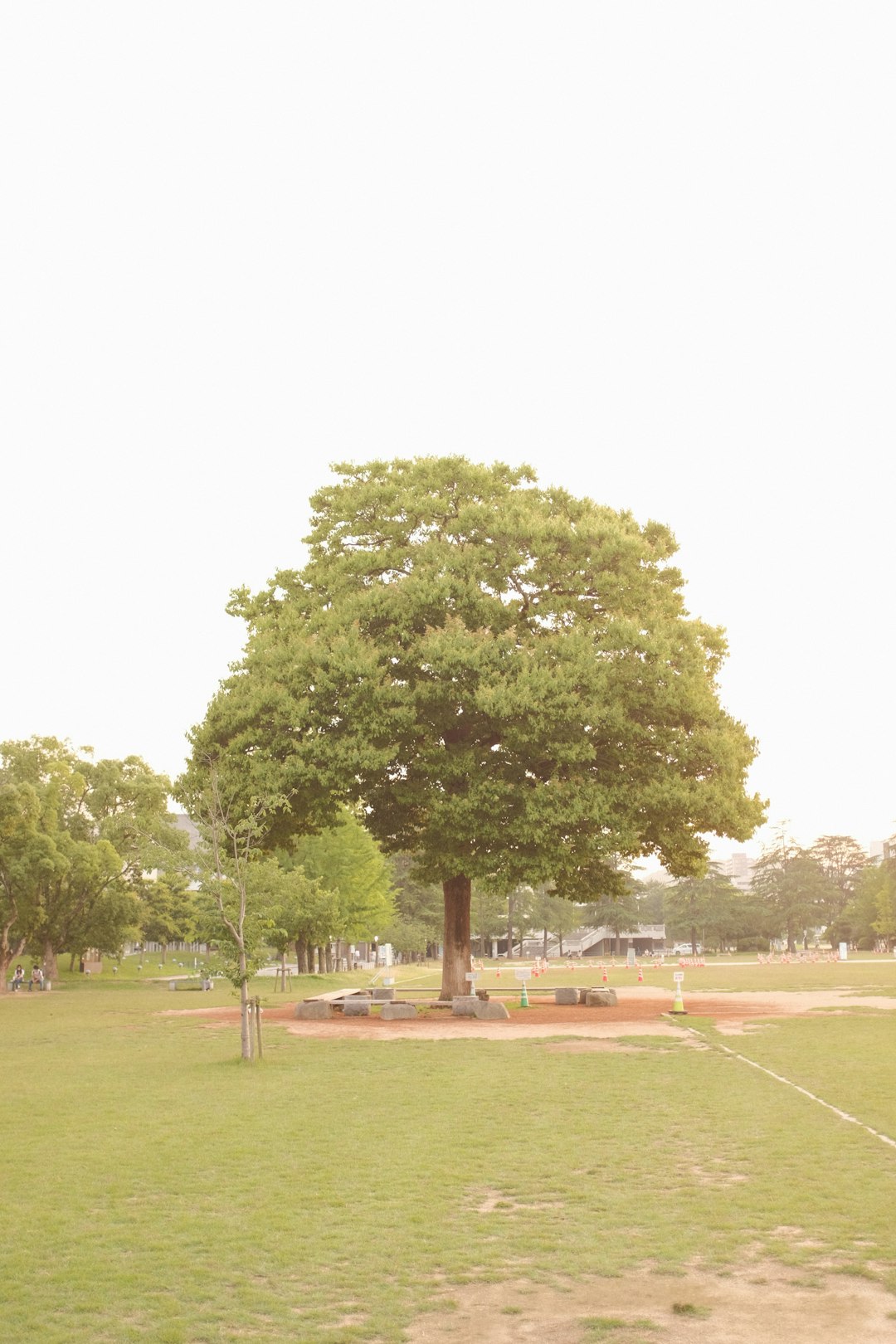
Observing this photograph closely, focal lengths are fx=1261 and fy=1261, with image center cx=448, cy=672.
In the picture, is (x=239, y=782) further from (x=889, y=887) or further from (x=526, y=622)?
(x=889, y=887)

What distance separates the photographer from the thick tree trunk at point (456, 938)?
124 feet

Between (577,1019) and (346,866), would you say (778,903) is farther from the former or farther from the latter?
(577,1019)

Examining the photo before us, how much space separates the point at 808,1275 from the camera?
8.67 m

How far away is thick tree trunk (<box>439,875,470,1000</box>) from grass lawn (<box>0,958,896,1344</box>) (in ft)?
48.2

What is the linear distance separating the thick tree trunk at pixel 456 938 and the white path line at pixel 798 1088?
11.0 meters

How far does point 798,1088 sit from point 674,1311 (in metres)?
10.9

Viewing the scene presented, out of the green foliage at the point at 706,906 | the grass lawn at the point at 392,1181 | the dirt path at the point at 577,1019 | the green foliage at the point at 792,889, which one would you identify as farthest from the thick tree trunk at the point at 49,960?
the green foliage at the point at 792,889

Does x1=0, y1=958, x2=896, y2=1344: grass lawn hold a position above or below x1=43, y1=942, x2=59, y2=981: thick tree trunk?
above

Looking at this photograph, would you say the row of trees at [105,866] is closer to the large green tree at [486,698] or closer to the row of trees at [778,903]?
the large green tree at [486,698]

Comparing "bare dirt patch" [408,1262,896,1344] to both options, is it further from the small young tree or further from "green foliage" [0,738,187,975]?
"green foliage" [0,738,187,975]

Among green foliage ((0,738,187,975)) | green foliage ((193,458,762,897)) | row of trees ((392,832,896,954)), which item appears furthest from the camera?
row of trees ((392,832,896,954))

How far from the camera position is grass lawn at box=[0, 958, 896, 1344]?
8.60m

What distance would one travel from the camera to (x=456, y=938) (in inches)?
1500

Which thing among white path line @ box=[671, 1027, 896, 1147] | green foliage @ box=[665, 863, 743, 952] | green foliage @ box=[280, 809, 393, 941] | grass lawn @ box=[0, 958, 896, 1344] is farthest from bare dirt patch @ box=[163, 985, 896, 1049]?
green foliage @ box=[665, 863, 743, 952]
